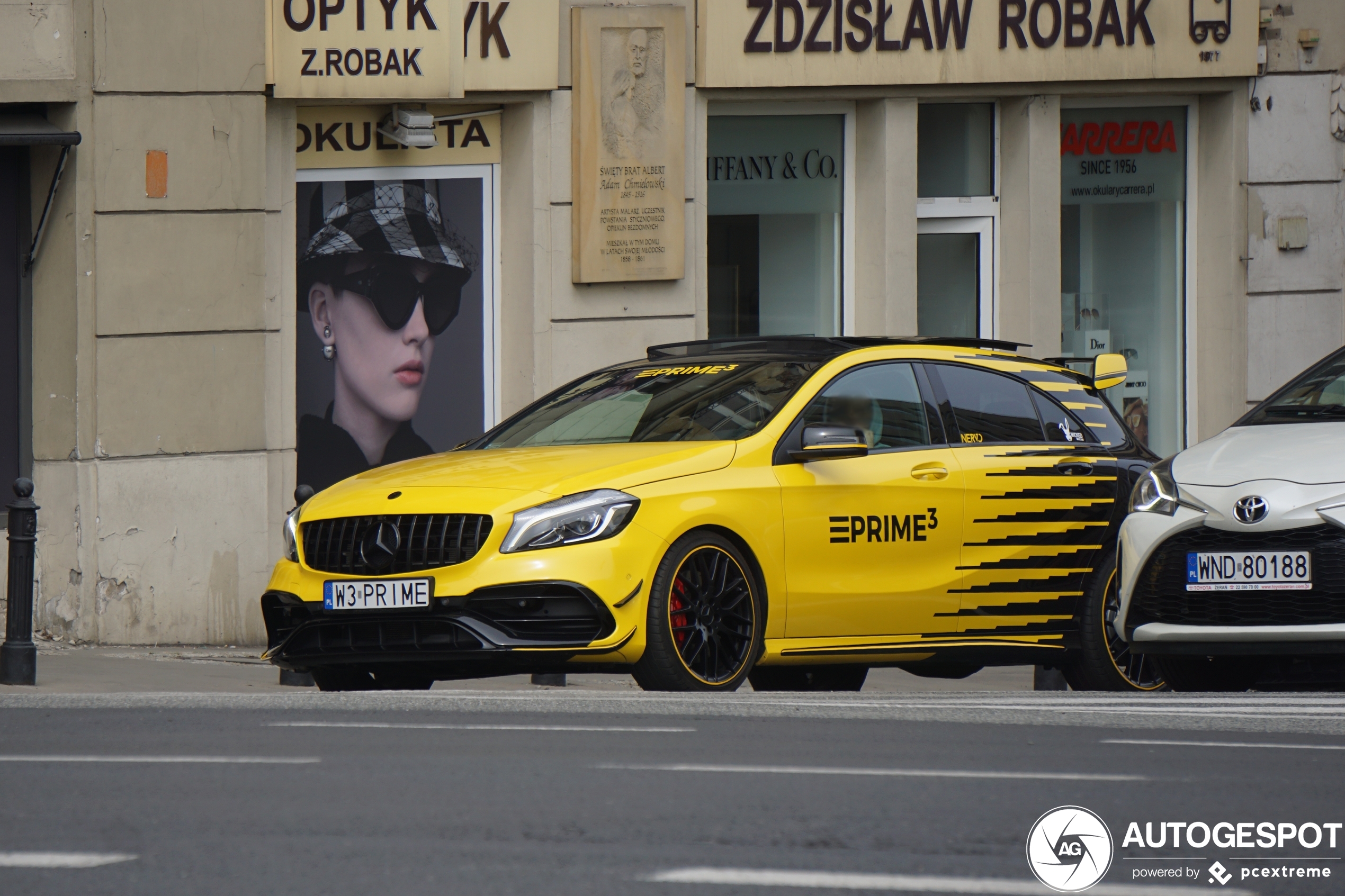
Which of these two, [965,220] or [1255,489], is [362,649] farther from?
[965,220]

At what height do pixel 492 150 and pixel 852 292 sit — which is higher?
pixel 492 150

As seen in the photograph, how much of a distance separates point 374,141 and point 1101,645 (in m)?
7.27

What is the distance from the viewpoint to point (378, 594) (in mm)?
7773

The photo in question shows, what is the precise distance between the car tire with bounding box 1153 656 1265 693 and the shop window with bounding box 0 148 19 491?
7738mm

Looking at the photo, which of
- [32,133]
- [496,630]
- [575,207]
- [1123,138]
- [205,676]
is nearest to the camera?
[496,630]

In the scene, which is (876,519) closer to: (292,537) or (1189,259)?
(292,537)

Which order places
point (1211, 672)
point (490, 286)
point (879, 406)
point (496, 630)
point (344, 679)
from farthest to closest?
point (490, 286) → point (879, 406) → point (1211, 672) → point (344, 679) → point (496, 630)

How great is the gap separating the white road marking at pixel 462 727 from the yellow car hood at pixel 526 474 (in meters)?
1.22

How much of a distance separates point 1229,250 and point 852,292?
3061 mm

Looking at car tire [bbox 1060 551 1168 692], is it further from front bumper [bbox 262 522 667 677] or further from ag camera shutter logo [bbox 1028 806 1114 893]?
ag camera shutter logo [bbox 1028 806 1114 893]

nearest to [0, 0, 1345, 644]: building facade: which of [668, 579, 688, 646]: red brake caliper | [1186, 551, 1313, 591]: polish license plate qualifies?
[1186, 551, 1313, 591]: polish license plate

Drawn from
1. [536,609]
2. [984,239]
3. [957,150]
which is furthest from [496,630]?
[957,150]

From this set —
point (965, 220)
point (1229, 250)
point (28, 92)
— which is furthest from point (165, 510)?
point (1229, 250)

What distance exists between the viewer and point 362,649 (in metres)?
7.83
